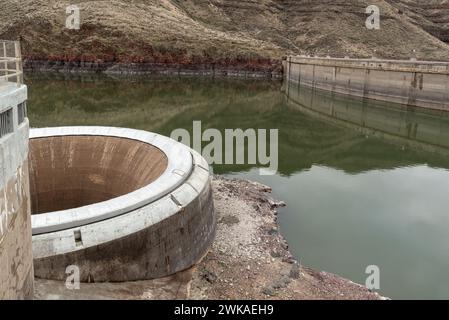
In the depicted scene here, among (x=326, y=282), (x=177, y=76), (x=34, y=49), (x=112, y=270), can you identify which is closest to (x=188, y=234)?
(x=112, y=270)

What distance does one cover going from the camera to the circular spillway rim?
1083cm

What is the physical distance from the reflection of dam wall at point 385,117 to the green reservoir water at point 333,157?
0.10m

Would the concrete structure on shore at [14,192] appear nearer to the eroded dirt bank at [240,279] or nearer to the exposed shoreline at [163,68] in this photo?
the eroded dirt bank at [240,279]

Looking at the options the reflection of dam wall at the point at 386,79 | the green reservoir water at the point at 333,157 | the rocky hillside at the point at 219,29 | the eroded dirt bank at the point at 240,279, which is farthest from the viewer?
the rocky hillside at the point at 219,29

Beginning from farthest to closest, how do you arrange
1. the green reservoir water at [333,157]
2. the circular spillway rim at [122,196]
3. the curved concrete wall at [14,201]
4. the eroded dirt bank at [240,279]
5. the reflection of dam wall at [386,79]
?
the reflection of dam wall at [386,79] < the green reservoir water at [333,157] < the circular spillway rim at [122,196] < the eroded dirt bank at [240,279] < the curved concrete wall at [14,201]

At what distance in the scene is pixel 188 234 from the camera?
12.8m

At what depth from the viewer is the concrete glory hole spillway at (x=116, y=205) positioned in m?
10.6

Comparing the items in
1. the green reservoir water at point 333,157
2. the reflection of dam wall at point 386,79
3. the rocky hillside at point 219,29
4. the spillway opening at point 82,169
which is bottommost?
the green reservoir water at point 333,157

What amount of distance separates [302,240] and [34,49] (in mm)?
75499

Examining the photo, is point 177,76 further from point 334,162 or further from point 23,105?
point 23,105

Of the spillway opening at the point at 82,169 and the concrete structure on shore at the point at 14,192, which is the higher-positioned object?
the concrete structure on shore at the point at 14,192

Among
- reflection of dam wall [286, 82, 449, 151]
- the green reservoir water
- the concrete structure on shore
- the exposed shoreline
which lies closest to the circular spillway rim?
the concrete structure on shore

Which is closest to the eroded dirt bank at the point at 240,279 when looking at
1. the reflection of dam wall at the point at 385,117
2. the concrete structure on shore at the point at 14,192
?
the concrete structure on shore at the point at 14,192

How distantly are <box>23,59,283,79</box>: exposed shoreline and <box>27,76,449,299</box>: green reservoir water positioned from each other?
23.4 ft
